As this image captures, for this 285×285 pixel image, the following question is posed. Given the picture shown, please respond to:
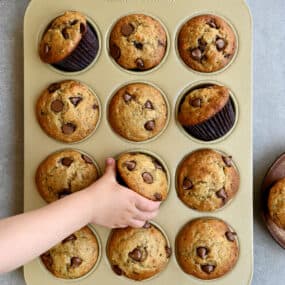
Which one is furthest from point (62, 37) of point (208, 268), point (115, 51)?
point (208, 268)

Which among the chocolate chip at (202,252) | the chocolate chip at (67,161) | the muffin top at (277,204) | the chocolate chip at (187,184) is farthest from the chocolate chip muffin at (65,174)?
the muffin top at (277,204)

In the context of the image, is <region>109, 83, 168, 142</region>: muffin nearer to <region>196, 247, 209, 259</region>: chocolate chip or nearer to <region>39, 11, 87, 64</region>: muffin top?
<region>39, 11, 87, 64</region>: muffin top

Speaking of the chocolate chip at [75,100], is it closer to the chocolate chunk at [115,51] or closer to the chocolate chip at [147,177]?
the chocolate chunk at [115,51]

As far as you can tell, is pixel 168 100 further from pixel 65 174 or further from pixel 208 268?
pixel 208 268

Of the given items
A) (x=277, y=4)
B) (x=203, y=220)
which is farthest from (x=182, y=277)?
(x=277, y=4)

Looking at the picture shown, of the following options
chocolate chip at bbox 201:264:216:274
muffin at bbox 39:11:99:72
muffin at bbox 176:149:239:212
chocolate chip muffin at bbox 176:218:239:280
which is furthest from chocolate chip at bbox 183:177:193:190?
muffin at bbox 39:11:99:72

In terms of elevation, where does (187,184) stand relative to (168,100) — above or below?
below
